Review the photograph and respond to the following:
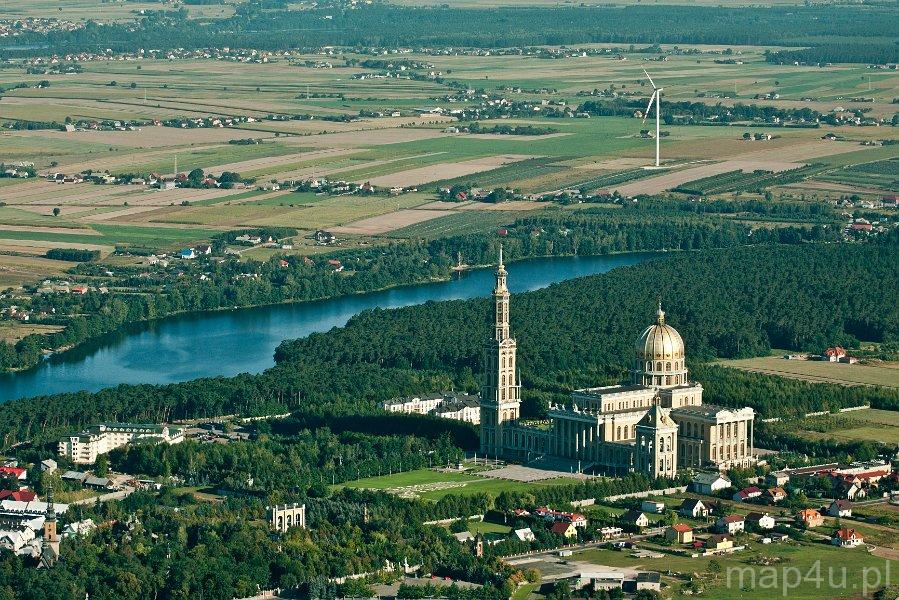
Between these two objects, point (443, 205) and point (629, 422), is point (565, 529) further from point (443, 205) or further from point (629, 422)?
point (443, 205)

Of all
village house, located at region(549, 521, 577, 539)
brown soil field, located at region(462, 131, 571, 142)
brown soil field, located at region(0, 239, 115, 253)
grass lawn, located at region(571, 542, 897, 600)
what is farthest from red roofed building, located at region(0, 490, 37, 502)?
brown soil field, located at region(462, 131, 571, 142)

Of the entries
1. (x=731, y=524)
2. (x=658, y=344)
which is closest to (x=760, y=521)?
(x=731, y=524)

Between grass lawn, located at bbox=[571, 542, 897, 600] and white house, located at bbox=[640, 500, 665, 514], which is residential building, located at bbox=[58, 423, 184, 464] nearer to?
white house, located at bbox=[640, 500, 665, 514]

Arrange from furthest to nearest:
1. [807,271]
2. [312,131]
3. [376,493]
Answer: [312,131], [807,271], [376,493]

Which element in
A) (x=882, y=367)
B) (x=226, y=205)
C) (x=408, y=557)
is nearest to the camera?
(x=408, y=557)

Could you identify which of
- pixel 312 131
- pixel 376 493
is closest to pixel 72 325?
pixel 376 493

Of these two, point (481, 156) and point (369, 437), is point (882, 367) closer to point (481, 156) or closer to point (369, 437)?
point (369, 437)
